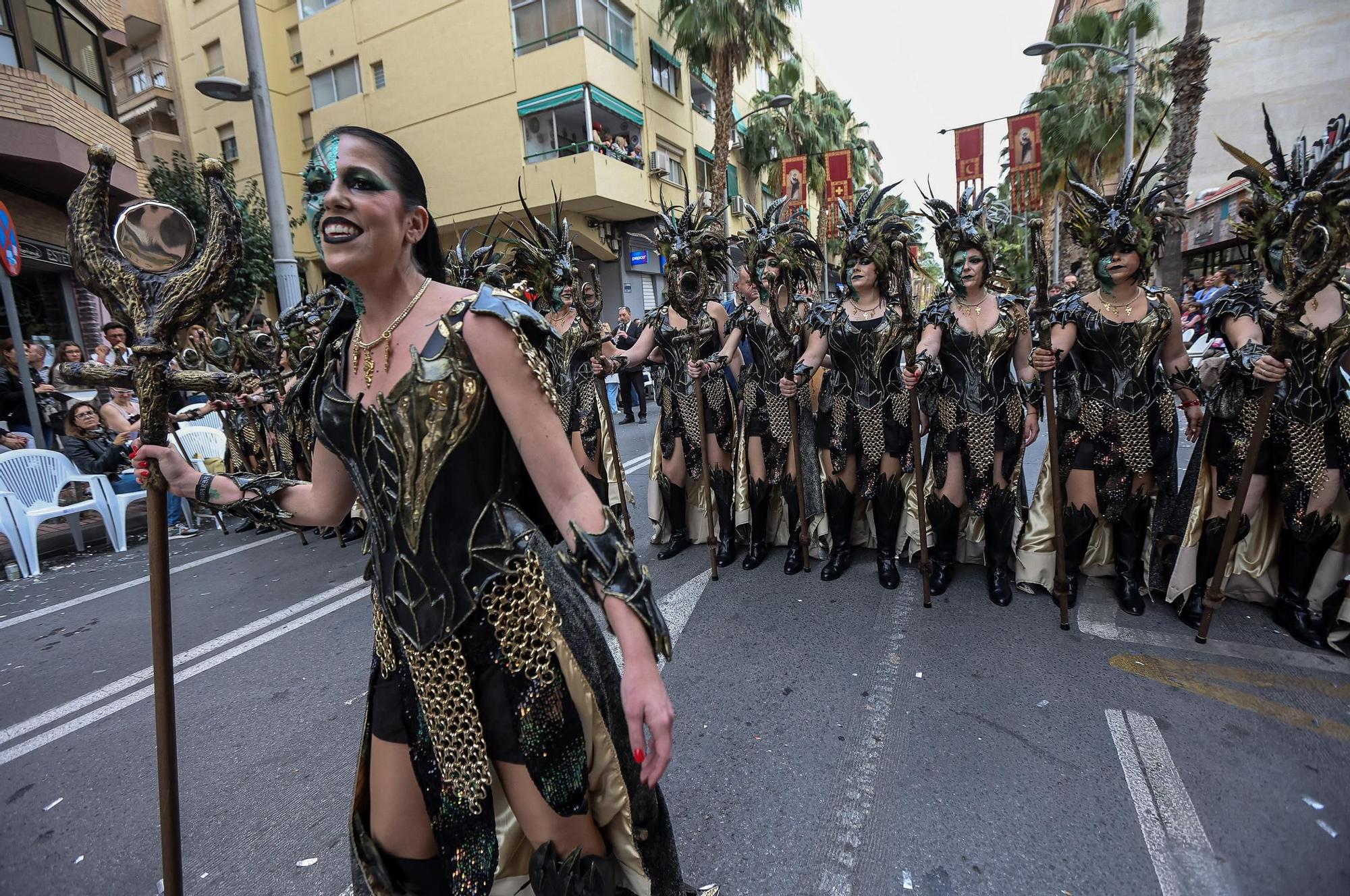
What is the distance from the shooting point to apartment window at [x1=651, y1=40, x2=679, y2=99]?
829 inches

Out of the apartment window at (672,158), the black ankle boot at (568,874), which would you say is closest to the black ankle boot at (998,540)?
the black ankle boot at (568,874)

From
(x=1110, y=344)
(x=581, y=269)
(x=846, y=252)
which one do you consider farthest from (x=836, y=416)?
(x=581, y=269)

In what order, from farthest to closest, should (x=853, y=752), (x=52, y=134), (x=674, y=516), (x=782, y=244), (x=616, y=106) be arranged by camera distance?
(x=616, y=106) → (x=52, y=134) → (x=674, y=516) → (x=782, y=244) → (x=853, y=752)

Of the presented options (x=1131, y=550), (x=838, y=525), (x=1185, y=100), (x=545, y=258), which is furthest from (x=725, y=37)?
(x=1131, y=550)

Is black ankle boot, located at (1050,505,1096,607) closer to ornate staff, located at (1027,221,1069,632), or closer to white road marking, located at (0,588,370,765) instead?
ornate staff, located at (1027,221,1069,632)

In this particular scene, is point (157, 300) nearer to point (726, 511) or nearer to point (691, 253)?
point (691, 253)

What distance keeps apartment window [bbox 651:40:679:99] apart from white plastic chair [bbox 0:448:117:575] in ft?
63.8

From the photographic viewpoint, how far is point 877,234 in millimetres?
4266

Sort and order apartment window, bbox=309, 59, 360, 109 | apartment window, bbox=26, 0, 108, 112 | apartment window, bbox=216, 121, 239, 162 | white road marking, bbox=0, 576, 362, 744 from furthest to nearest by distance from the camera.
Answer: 1. apartment window, bbox=216, 121, 239, 162
2. apartment window, bbox=309, 59, 360, 109
3. apartment window, bbox=26, 0, 108, 112
4. white road marking, bbox=0, 576, 362, 744

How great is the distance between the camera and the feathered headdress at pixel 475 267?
5449 millimetres

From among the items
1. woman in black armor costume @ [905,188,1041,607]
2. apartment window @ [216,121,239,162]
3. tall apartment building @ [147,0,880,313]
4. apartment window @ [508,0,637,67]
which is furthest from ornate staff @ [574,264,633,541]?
apartment window @ [216,121,239,162]

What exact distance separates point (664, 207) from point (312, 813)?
4.53 metres

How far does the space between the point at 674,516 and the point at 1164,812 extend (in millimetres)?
3685

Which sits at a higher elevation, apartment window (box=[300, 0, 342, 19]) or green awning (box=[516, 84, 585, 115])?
apartment window (box=[300, 0, 342, 19])
